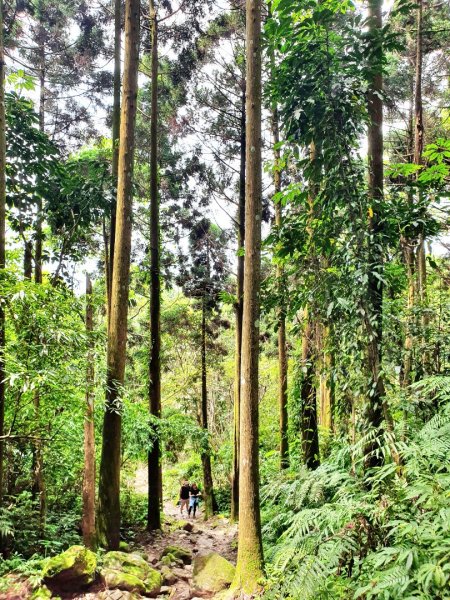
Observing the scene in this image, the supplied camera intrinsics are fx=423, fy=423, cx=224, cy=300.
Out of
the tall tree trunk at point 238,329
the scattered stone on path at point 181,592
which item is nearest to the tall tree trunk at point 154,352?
the tall tree trunk at point 238,329

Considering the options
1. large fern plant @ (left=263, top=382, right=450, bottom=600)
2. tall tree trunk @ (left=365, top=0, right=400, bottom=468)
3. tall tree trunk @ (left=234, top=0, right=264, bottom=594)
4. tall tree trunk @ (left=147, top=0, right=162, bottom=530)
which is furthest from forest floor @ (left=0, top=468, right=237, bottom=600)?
tall tree trunk @ (left=365, top=0, right=400, bottom=468)

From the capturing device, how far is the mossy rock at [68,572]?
198 inches

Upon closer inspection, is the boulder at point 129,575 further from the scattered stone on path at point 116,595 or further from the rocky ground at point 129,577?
the scattered stone on path at point 116,595

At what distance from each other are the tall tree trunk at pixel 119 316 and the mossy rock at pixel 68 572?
1.48 m

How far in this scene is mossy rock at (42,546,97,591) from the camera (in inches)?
198

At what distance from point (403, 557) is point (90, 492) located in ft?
17.8

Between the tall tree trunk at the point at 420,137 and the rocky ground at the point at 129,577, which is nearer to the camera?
the rocky ground at the point at 129,577

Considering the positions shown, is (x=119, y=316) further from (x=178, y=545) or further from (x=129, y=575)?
(x=178, y=545)

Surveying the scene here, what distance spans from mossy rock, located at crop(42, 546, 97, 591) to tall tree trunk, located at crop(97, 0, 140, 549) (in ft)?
4.84

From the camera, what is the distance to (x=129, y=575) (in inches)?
219

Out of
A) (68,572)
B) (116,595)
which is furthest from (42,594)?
(116,595)

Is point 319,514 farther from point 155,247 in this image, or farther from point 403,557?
point 155,247

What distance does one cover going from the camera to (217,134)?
12.6 m

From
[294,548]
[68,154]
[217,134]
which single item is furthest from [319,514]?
[68,154]
